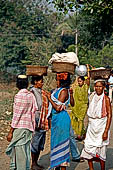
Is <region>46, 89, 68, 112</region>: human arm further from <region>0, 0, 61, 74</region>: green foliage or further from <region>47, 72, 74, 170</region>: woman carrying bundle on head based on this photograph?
<region>0, 0, 61, 74</region>: green foliage

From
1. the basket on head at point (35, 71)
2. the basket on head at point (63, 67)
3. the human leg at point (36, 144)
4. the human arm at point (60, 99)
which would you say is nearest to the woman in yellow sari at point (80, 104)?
the human leg at point (36, 144)

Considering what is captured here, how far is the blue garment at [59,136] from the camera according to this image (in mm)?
5383

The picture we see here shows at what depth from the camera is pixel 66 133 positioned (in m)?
5.43

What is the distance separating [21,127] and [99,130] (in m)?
1.31

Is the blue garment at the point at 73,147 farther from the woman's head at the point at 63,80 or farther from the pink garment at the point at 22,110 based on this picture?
the pink garment at the point at 22,110

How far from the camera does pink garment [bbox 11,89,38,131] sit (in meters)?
5.11

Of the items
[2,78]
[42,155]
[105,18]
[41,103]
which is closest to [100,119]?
[41,103]

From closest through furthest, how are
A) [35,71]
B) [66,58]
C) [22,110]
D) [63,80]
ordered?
[22,110] < [63,80] < [66,58] < [35,71]

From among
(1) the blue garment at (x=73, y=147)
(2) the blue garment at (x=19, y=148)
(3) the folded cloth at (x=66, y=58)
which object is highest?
(3) the folded cloth at (x=66, y=58)

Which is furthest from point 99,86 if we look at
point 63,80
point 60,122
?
point 60,122

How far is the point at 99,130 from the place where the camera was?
564 cm

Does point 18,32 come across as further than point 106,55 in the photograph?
Yes

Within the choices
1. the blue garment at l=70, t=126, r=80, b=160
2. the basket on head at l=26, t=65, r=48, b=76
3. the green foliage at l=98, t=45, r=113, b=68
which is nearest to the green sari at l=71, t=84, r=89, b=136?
the blue garment at l=70, t=126, r=80, b=160

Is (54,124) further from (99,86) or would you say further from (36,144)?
(99,86)
